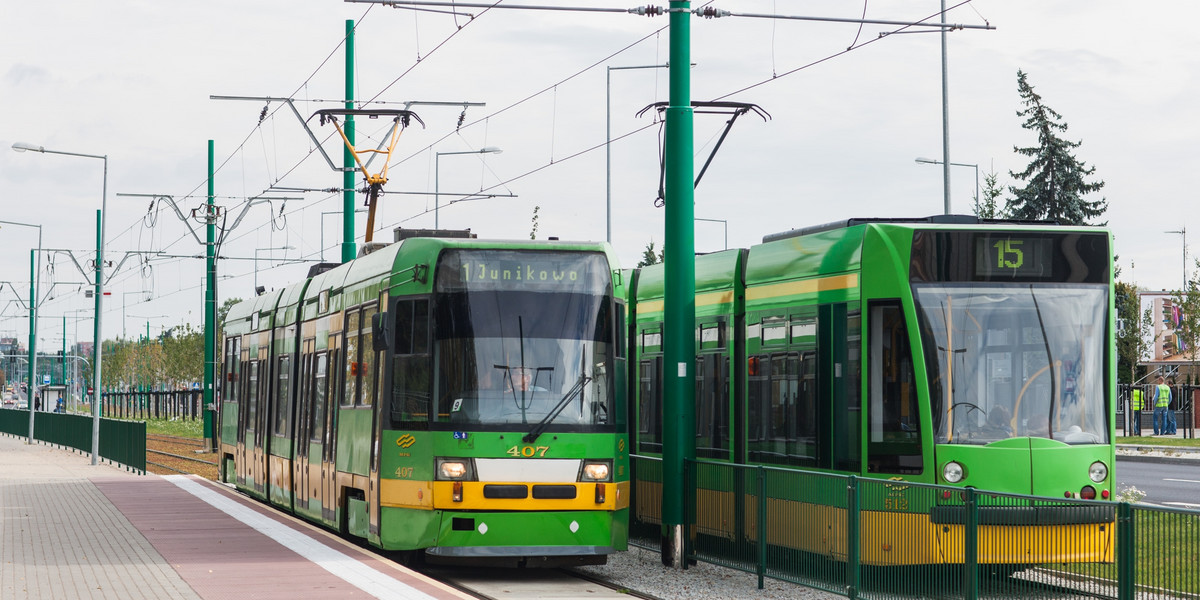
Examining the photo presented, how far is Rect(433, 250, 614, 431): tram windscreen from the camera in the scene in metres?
13.5

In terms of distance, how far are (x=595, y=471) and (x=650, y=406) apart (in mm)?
3576

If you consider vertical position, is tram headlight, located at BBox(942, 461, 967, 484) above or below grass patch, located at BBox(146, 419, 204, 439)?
above

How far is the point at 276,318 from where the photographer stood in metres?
Result: 21.5

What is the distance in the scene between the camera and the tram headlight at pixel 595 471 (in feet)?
44.6

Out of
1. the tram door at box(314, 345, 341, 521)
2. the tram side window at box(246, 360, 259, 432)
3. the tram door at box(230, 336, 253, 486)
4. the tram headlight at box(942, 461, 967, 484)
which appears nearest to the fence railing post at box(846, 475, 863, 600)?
the tram headlight at box(942, 461, 967, 484)

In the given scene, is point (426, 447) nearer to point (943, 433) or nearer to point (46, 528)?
point (943, 433)

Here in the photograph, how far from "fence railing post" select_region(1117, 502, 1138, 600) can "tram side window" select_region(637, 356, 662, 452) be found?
803 centimetres

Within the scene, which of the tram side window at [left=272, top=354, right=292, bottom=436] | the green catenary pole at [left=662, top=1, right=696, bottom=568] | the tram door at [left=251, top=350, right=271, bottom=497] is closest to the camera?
the green catenary pole at [left=662, top=1, right=696, bottom=568]

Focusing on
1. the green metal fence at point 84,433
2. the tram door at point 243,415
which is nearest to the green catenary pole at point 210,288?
the green metal fence at point 84,433

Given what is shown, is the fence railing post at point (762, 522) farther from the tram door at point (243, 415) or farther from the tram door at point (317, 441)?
the tram door at point (243, 415)

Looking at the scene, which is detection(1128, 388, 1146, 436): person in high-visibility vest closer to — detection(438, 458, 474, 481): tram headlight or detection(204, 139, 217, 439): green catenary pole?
detection(204, 139, 217, 439): green catenary pole

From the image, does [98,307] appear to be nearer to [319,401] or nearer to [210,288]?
[210,288]

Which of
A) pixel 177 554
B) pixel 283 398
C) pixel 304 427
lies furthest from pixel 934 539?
pixel 283 398

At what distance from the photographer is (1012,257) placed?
494 inches
